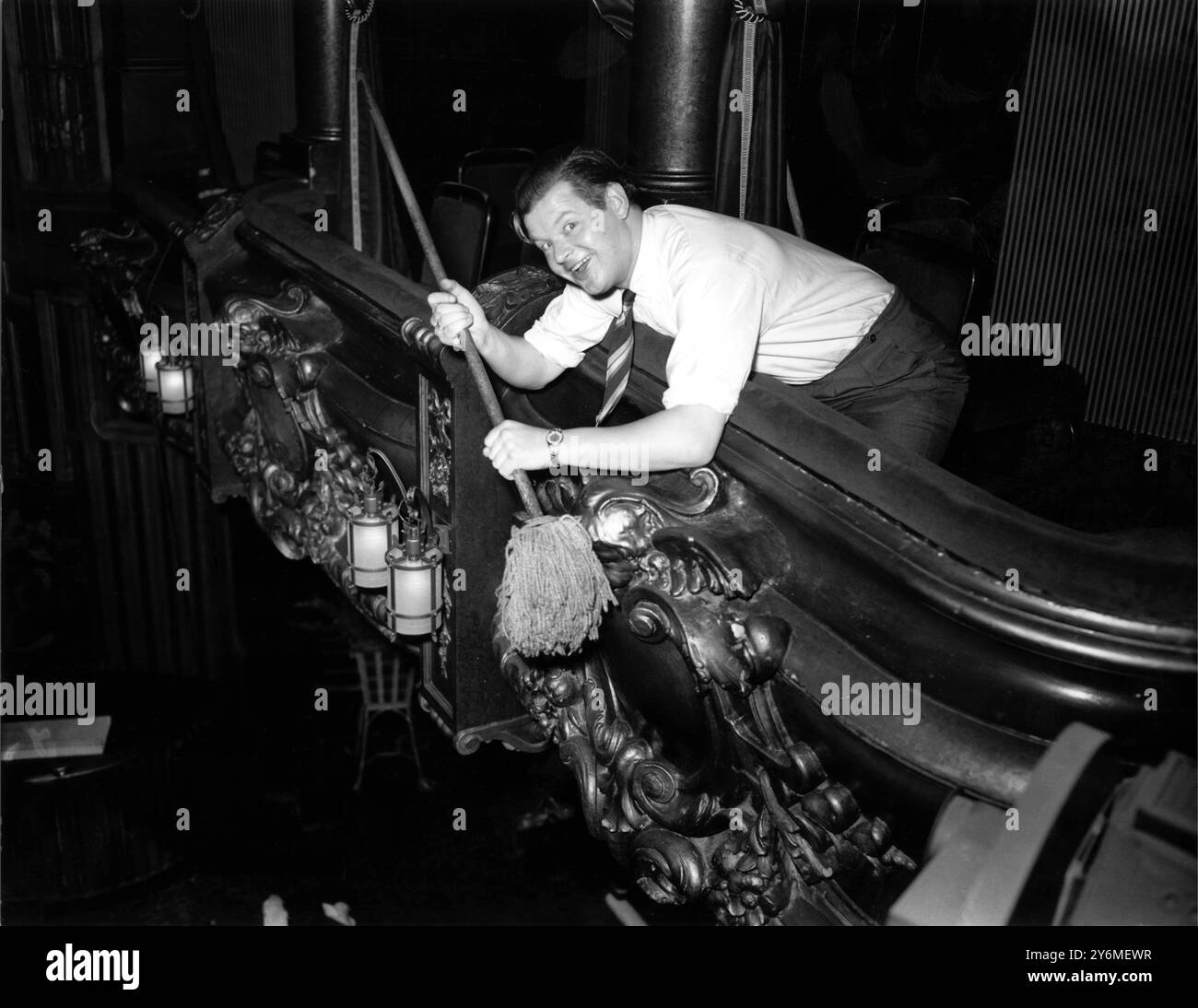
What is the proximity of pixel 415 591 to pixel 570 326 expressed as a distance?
724mm

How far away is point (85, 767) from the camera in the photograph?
3.85 meters

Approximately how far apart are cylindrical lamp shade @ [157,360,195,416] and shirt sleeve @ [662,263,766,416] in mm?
3163

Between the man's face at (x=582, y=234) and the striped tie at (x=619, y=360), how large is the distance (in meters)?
0.07

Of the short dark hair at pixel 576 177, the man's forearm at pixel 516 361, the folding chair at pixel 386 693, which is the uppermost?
the short dark hair at pixel 576 177

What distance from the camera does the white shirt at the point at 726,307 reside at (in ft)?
6.40

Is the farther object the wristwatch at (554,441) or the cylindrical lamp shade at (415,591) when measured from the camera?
the cylindrical lamp shade at (415,591)

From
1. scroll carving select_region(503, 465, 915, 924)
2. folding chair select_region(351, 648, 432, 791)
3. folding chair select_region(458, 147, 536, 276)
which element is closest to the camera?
scroll carving select_region(503, 465, 915, 924)

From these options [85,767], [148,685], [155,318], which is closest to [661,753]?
[85,767]

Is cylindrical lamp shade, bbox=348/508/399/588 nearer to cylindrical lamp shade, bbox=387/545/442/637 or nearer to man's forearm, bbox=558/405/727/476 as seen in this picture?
cylindrical lamp shade, bbox=387/545/442/637

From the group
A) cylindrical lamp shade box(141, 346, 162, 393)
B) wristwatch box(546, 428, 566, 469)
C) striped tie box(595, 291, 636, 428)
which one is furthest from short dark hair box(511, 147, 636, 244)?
cylindrical lamp shade box(141, 346, 162, 393)

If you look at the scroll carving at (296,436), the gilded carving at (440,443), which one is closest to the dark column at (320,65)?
the scroll carving at (296,436)

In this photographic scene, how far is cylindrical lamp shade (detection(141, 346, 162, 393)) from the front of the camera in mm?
4859

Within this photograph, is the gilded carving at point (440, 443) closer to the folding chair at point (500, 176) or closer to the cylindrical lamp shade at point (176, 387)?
the cylindrical lamp shade at point (176, 387)

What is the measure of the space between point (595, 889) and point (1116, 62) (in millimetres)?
2948
